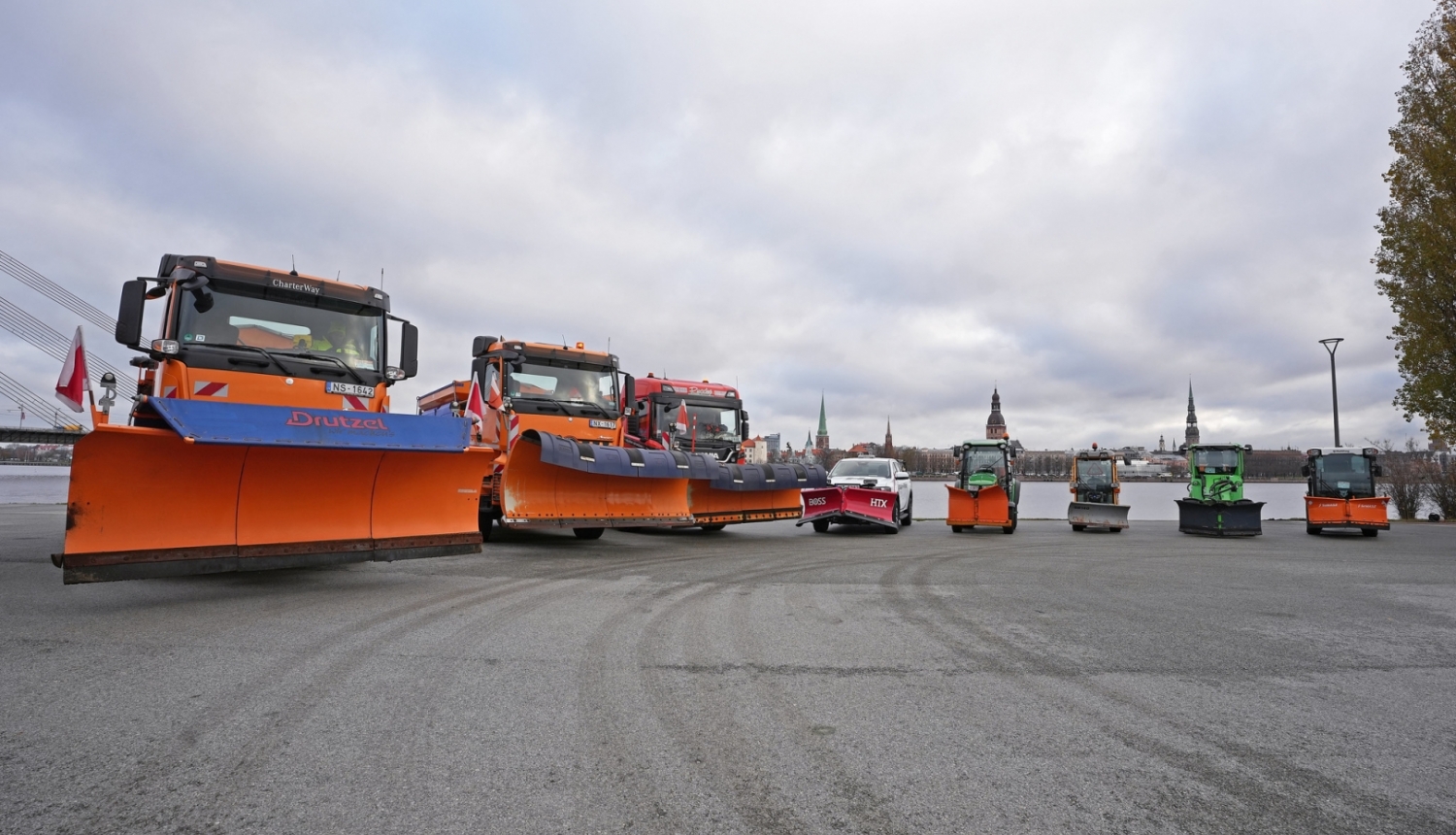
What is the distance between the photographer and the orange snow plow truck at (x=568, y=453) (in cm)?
1046

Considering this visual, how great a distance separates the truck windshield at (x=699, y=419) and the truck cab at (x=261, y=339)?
7.10 m

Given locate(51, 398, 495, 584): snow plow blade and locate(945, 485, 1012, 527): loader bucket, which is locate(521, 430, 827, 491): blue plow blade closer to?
locate(51, 398, 495, 584): snow plow blade

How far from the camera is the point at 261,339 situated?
25.1 ft

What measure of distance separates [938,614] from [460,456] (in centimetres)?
503

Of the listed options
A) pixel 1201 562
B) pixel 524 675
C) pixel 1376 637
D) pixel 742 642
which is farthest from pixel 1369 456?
pixel 524 675

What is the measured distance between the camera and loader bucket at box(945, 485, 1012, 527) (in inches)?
688

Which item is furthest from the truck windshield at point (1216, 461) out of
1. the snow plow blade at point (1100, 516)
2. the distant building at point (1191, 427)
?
the distant building at point (1191, 427)

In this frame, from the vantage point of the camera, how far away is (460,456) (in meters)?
7.72

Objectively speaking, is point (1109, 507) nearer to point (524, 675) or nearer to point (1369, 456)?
point (1369, 456)

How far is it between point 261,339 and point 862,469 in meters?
13.8

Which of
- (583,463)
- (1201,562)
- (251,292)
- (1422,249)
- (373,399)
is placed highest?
(1422,249)

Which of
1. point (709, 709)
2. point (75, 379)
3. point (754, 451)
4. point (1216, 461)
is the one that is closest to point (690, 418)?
point (754, 451)

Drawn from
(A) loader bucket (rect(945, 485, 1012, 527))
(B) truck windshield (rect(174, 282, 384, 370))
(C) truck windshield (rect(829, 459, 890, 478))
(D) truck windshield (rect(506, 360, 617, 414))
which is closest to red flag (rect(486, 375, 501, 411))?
(D) truck windshield (rect(506, 360, 617, 414))

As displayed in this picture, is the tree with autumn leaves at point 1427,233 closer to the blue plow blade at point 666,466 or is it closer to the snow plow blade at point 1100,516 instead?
the snow plow blade at point 1100,516
